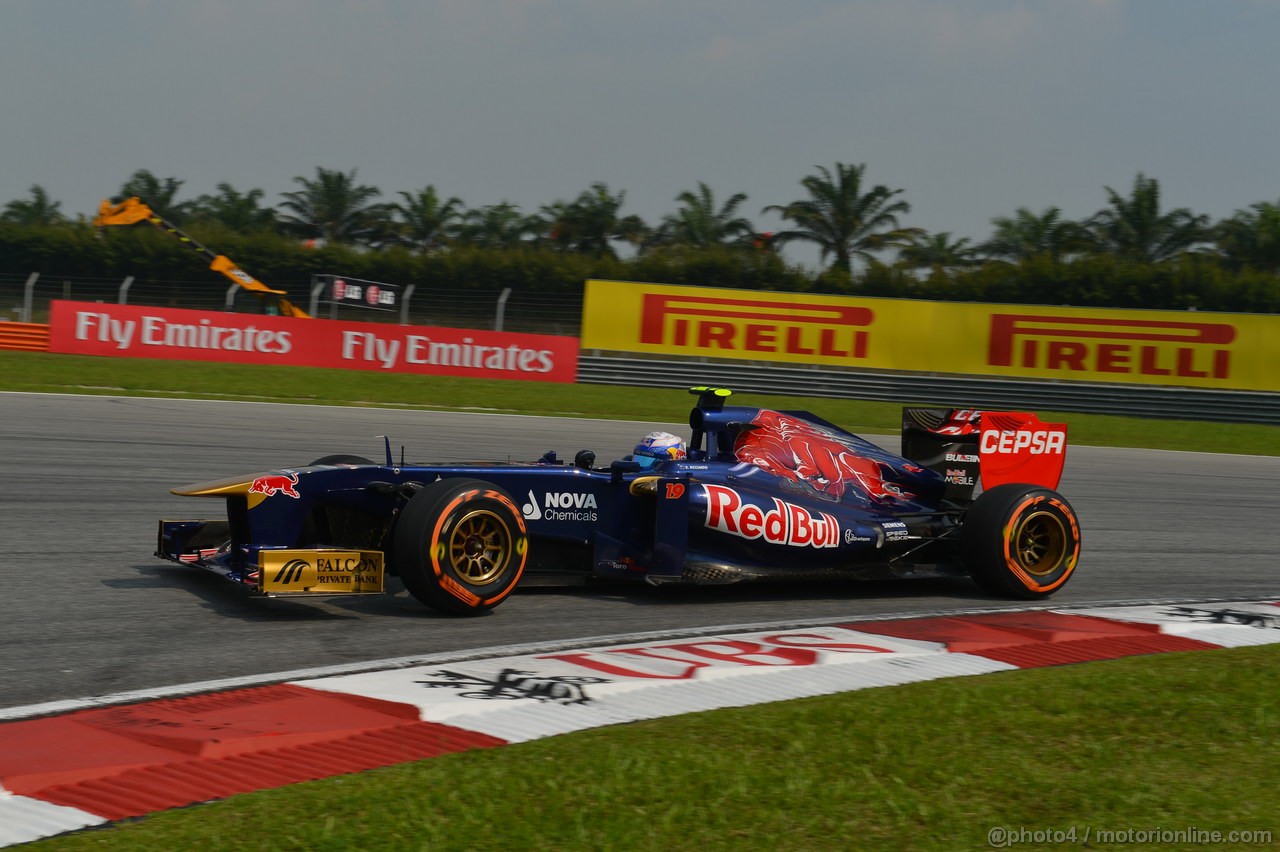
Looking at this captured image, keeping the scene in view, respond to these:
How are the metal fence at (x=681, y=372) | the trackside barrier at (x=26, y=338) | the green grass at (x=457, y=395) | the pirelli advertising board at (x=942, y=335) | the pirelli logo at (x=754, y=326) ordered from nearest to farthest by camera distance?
1. the green grass at (x=457, y=395)
2. the trackside barrier at (x=26, y=338)
3. the metal fence at (x=681, y=372)
4. the pirelli advertising board at (x=942, y=335)
5. the pirelli logo at (x=754, y=326)

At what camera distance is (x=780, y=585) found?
26.1 feet

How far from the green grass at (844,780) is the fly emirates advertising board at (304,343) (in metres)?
21.9

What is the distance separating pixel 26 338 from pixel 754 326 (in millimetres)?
15011

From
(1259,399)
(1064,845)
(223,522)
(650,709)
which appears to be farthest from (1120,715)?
(1259,399)

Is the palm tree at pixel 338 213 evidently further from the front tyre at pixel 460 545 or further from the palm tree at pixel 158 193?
the front tyre at pixel 460 545

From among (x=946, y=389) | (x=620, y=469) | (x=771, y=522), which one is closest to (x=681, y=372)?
(x=946, y=389)

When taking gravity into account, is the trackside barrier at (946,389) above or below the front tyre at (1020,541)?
above

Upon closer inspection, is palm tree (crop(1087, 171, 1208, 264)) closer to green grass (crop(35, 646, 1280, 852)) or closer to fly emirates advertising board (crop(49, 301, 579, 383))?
fly emirates advertising board (crop(49, 301, 579, 383))

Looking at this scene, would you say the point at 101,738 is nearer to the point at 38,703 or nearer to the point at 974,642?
the point at 38,703

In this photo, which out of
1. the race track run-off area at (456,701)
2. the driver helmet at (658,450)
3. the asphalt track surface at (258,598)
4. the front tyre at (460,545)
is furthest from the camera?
the driver helmet at (658,450)

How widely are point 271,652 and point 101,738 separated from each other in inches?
53.9

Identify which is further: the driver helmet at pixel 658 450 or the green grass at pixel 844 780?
the driver helmet at pixel 658 450

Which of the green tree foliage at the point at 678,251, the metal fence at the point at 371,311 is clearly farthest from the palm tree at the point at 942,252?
the metal fence at the point at 371,311

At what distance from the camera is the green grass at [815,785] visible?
3.29 m
